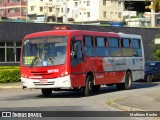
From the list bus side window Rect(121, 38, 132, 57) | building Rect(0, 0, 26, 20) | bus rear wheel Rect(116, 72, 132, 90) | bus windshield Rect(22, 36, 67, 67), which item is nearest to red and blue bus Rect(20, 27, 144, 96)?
bus windshield Rect(22, 36, 67, 67)

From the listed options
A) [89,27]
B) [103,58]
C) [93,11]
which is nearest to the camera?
[103,58]

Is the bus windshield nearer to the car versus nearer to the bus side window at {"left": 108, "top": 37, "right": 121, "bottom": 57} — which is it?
the bus side window at {"left": 108, "top": 37, "right": 121, "bottom": 57}

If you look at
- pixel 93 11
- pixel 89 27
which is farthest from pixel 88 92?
pixel 93 11

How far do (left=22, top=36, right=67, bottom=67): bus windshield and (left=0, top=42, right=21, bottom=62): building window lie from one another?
1906cm

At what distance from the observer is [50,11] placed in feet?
419

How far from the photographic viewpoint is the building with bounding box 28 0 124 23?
118000 millimetres

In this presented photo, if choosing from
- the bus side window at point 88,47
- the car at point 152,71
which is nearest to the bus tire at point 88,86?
the bus side window at point 88,47

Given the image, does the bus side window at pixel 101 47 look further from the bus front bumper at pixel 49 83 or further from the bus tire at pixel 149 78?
the bus tire at pixel 149 78

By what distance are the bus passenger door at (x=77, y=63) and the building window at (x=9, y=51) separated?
777 inches

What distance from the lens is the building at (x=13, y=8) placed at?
125438mm

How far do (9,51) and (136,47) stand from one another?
619 inches

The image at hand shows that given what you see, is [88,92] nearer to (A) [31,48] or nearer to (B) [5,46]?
(A) [31,48]

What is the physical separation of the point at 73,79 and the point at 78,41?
6.44 feet

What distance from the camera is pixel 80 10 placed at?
4786 inches
